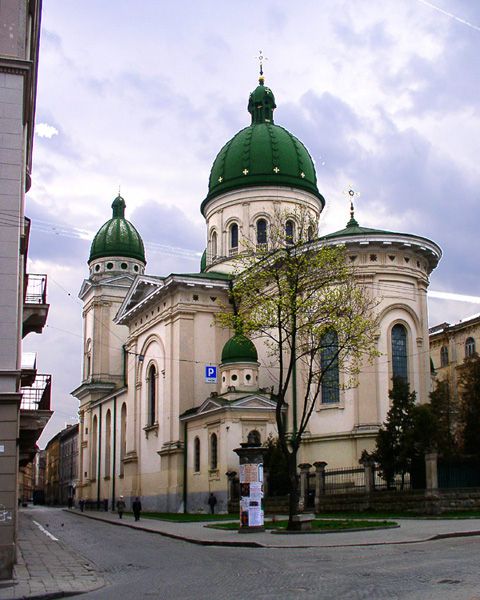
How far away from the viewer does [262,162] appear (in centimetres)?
5456

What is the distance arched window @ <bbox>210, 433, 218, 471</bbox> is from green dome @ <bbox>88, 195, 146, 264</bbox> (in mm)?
33660

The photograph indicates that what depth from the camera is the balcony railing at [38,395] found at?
25625mm

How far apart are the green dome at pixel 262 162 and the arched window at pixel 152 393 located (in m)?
11.6

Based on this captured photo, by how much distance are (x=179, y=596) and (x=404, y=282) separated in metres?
31.9

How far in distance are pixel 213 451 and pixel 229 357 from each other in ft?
16.1

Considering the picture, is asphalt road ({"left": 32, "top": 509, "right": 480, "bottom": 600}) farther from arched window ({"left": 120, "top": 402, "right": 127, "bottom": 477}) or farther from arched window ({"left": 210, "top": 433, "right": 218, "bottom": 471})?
arched window ({"left": 120, "top": 402, "right": 127, "bottom": 477})

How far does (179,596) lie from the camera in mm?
13461

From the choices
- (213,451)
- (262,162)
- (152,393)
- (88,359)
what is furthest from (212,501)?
(88,359)

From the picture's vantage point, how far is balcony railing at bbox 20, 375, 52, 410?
25.6 meters

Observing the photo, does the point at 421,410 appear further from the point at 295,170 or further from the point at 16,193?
the point at 295,170

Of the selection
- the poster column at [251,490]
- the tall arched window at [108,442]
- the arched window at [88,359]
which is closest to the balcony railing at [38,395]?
the poster column at [251,490]

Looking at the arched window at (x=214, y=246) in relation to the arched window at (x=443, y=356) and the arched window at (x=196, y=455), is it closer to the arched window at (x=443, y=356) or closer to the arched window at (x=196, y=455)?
the arched window at (x=196, y=455)

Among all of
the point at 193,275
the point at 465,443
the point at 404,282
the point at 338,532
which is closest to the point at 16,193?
the point at 338,532

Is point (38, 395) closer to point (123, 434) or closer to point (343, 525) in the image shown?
point (343, 525)
